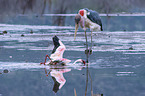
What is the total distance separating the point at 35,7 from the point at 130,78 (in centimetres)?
5975

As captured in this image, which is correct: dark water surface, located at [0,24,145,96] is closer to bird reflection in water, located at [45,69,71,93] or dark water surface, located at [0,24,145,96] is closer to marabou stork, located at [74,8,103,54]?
bird reflection in water, located at [45,69,71,93]

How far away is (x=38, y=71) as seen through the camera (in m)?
13.2

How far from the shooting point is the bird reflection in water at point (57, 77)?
416 inches

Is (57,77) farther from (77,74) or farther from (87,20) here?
(87,20)

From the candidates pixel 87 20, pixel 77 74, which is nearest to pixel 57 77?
pixel 77 74

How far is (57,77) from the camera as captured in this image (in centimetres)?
1202

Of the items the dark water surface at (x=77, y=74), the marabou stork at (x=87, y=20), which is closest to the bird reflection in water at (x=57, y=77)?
the dark water surface at (x=77, y=74)

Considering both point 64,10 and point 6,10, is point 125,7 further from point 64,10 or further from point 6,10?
point 6,10

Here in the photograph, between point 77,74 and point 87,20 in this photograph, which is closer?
point 77,74

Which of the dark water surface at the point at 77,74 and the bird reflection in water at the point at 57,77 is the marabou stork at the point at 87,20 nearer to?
the dark water surface at the point at 77,74

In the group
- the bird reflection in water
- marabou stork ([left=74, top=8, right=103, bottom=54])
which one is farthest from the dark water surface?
marabou stork ([left=74, top=8, right=103, bottom=54])

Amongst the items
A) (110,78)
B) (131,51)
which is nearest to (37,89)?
(110,78)

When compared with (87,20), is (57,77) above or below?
below

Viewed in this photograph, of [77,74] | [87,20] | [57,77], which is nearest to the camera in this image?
[57,77]
